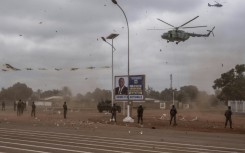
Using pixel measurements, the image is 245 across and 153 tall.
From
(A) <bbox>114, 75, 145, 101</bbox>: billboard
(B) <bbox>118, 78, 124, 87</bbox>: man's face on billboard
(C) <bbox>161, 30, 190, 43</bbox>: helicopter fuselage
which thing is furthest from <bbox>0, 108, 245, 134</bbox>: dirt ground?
(C) <bbox>161, 30, 190, 43</bbox>: helicopter fuselage

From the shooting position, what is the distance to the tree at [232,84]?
90188mm

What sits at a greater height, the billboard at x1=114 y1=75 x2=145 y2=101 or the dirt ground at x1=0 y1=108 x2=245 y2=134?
the billboard at x1=114 y1=75 x2=145 y2=101

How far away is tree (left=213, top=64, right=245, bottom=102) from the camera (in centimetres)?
9019

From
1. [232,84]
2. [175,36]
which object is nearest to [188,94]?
[232,84]

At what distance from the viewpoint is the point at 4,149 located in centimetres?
1611

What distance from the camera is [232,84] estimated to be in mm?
92312

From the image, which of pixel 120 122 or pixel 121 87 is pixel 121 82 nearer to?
pixel 121 87

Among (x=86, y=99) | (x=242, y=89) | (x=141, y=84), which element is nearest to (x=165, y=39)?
(x=141, y=84)

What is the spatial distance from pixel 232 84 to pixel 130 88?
52340 millimetres

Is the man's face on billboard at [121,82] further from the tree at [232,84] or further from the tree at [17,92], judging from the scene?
the tree at [17,92]

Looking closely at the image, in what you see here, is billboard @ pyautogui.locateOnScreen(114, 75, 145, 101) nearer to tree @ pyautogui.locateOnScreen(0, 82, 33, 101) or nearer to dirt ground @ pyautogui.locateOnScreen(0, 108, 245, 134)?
dirt ground @ pyautogui.locateOnScreen(0, 108, 245, 134)

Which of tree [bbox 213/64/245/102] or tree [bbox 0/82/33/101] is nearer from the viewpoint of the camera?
tree [bbox 213/64/245/102]

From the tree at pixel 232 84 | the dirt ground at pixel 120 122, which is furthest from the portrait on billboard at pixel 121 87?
the tree at pixel 232 84

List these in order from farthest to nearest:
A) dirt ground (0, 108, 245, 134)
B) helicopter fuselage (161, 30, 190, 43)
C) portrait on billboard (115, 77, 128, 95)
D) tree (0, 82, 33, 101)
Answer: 1. tree (0, 82, 33, 101)
2. helicopter fuselage (161, 30, 190, 43)
3. portrait on billboard (115, 77, 128, 95)
4. dirt ground (0, 108, 245, 134)
